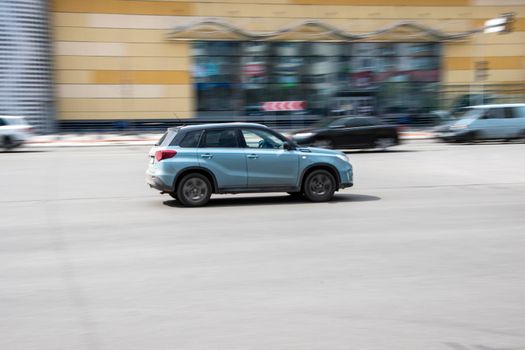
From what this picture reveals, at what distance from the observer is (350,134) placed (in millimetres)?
25141

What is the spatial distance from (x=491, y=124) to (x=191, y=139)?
2029cm

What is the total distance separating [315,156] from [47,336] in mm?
7801

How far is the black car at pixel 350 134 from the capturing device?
81.9 ft

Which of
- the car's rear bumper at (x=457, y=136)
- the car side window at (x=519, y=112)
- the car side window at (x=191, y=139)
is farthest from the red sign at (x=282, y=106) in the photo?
→ the car side window at (x=191, y=139)

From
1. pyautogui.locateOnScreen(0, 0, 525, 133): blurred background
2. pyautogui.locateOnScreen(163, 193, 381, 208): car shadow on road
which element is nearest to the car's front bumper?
pyautogui.locateOnScreen(163, 193, 381, 208): car shadow on road

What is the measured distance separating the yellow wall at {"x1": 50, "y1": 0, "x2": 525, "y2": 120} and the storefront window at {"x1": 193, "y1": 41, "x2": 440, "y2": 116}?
123 cm

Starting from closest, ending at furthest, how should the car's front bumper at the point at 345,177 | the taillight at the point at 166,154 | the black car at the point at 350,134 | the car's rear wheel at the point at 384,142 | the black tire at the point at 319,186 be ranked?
the taillight at the point at 166,154
the black tire at the point at 319,186
the car's front bumper at the point at 345,177
the black car at the point at 350,134
the car's rear wheel at the point at 384,142

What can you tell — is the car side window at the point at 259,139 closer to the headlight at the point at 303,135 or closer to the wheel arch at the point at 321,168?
the wheel arch at the point at 321,168

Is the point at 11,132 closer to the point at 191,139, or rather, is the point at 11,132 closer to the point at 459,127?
the point at 191,139

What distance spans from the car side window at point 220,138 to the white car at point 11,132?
16.8 metres

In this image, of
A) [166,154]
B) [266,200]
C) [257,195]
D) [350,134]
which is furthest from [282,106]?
[166,154]

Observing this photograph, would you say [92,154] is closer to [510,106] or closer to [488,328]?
[510,106]

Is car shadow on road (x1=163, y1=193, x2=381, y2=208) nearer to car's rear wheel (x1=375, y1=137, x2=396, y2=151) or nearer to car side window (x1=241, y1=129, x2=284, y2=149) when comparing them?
car side window (x1=241, y1=129, x2=284, y2=149)

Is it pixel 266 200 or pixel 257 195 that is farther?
pixel 257 195
